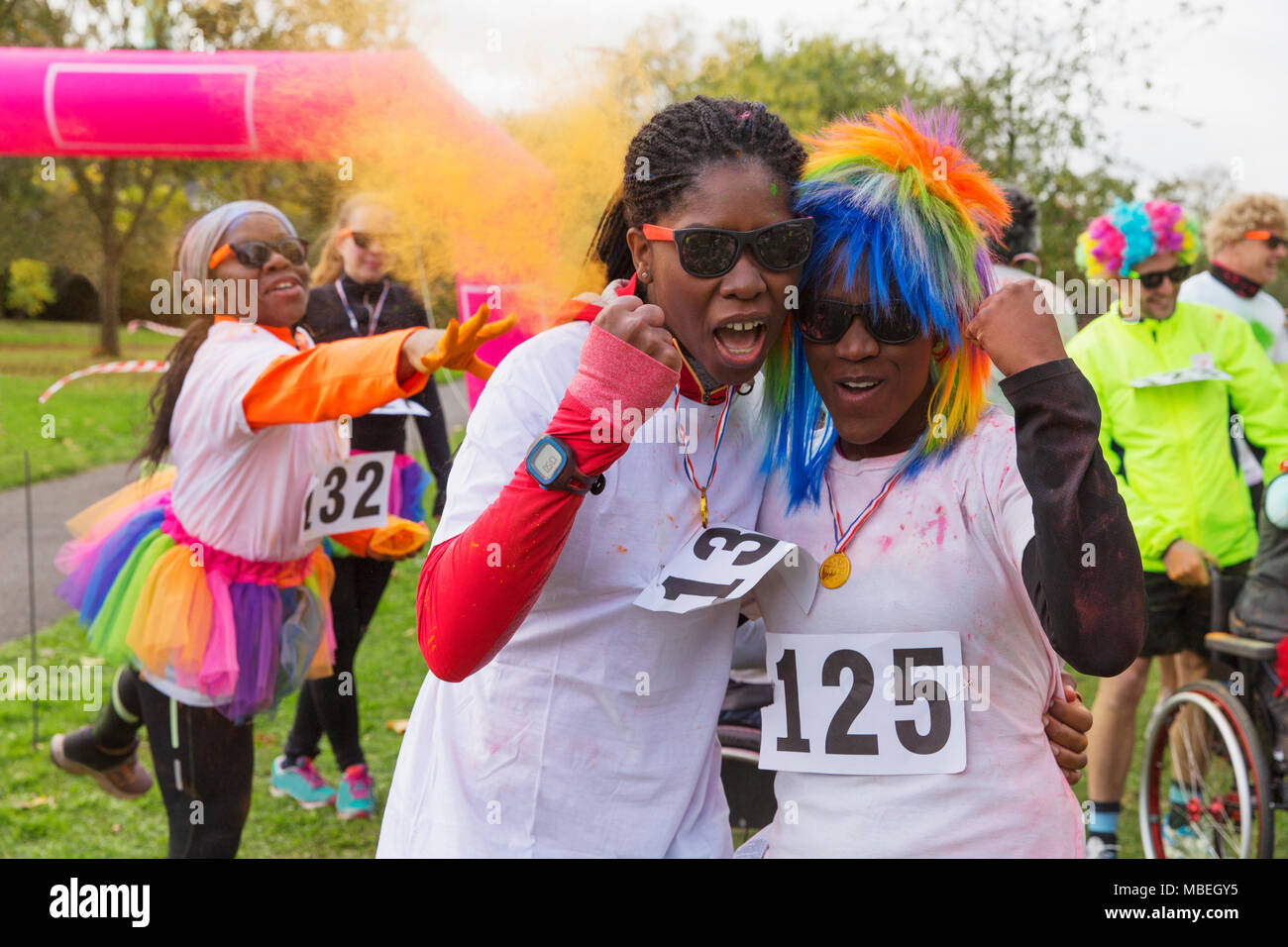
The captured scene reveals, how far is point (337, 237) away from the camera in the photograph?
5641 mm

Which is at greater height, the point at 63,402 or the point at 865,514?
the point at 865,514

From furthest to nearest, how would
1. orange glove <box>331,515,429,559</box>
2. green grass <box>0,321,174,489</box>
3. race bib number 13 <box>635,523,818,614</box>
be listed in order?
1. green grass <box>0,321,174,489</box>
2. orange glove <box>331,515,429,559</box>
3. race bib number 13 <box>635,523,818,614</box>

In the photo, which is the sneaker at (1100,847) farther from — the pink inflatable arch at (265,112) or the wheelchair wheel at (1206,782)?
the pink inflatable arch at (265,112)

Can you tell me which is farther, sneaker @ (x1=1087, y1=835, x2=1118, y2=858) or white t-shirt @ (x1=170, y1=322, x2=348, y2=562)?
sneaker @ (x1=1087, y1=835, x2=1118, y2=858)

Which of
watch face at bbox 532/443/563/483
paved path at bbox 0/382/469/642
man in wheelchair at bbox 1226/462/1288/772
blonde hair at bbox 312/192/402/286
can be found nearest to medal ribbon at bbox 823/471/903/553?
watch face at bbox 532/443/563/483

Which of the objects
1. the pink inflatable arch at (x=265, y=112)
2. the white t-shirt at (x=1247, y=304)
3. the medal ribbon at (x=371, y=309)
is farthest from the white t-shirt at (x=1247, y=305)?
the medal ribbon at (x=371, y=309)

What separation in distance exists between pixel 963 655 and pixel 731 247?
736 millimetres

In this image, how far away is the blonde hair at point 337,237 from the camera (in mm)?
5582

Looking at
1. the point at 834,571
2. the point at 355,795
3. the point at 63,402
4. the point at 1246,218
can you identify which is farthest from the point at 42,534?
the point at 834,571

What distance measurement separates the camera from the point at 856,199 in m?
1.93

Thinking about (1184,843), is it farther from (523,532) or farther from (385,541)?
(523,532)

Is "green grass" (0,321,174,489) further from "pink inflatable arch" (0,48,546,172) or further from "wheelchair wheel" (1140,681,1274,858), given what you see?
"wheelchair wheel" (1140,681,1274,858)

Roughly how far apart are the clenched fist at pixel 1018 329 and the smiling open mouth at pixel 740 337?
345 mm

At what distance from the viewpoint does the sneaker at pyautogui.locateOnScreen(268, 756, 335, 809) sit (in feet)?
16.7
